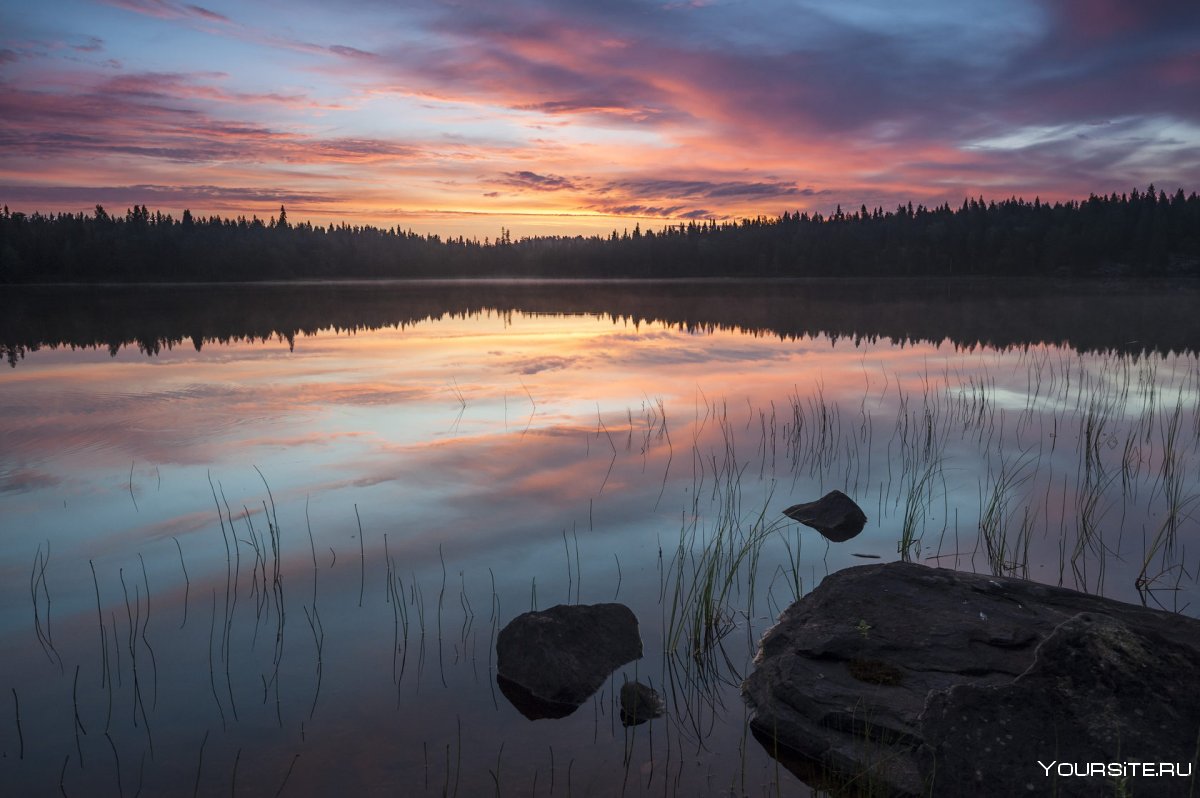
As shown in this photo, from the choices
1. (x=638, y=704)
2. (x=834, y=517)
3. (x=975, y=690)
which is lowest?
(x=638, y=704)

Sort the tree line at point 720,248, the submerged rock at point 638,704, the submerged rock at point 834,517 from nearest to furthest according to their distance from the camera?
the submerged rock at point 638,704
the submerged rock at point 834,517
the tree line at point 720,248

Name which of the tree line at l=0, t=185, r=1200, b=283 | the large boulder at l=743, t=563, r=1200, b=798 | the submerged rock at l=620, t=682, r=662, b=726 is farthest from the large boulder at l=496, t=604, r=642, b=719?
the tree line at l=0, t=185, r=1200, b=283

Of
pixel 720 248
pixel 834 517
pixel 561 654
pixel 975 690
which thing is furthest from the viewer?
pixel 720 248

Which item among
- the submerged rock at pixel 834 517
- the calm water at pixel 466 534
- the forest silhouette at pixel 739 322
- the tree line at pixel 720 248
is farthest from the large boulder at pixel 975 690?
the tree line at pixel 720 248

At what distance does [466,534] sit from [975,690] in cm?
564

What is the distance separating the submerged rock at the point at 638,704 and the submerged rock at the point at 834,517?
378cm

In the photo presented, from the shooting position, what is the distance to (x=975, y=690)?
164 inches

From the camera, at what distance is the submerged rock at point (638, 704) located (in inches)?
198

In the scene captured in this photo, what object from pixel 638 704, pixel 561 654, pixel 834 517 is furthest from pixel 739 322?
pixel 638 704

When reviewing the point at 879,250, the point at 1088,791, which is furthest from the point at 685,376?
the point at 879,250

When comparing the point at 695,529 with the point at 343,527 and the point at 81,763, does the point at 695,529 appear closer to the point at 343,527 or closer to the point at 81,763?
the point at 343,527

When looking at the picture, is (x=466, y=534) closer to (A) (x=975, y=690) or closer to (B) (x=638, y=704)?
(B) (x=638, y=704)

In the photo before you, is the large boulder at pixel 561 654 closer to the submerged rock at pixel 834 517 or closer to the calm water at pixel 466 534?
the calm water at pixel 466 534

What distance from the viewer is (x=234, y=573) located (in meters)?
7.34
